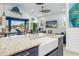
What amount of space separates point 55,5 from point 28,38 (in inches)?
26.3

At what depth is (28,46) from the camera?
1.27 m

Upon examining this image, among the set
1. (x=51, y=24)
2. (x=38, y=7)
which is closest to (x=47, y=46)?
(x=51, y=24)

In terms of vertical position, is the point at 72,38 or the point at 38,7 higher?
the point at 38,7

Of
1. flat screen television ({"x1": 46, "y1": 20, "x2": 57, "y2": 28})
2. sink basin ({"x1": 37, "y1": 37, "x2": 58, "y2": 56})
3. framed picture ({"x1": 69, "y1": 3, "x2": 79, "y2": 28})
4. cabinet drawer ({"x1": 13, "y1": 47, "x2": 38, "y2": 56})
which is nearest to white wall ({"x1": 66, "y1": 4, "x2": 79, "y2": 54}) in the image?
framed picture ({"x1": 69, "y1": 3, "x2": 79, "y2": 28})

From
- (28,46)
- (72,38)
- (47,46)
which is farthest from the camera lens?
(47,46)

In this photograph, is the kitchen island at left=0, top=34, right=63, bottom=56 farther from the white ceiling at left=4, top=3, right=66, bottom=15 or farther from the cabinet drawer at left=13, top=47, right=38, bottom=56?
the white ceiling at left=4, top=3, right=66, bottom=15

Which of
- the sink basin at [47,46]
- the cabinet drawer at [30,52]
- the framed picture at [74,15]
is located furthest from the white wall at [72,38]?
the cabinet drawer at [30,52]

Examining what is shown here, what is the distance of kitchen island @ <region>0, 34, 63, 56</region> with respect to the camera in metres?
1.14

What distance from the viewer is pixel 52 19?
4.90ft

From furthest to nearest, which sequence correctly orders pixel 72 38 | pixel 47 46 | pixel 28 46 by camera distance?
pixel 47 46 → pixel 72 38 → pixel 28 46

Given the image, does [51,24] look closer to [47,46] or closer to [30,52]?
[47,46]

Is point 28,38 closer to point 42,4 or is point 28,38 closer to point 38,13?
point 38,13

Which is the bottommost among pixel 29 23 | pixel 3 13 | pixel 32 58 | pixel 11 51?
pixel 32 58

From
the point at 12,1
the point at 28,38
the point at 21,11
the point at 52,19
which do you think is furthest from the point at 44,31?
the point at 12,1
